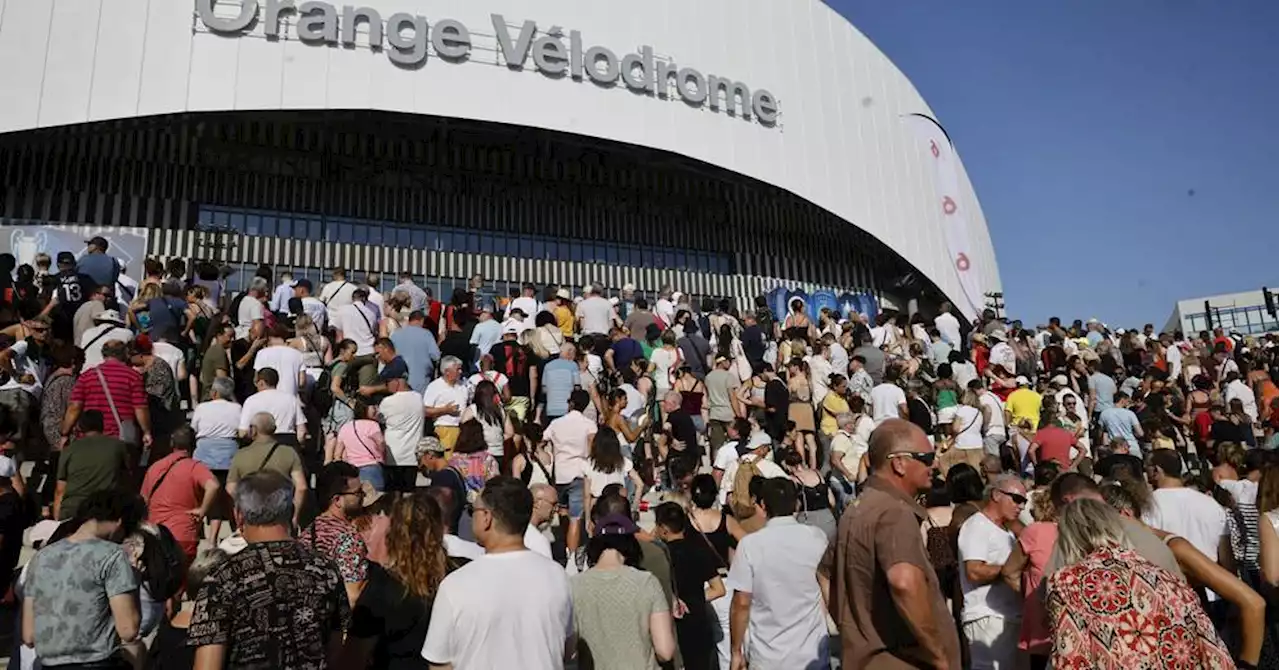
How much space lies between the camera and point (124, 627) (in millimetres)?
3836

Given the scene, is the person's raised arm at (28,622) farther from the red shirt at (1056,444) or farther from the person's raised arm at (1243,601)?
the red shirt at (1056,444)

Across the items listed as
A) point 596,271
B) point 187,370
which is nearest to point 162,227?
point 596,271

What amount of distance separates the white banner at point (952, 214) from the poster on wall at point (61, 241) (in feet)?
73.7

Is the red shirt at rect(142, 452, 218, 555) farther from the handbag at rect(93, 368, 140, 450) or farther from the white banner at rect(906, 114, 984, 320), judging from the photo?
the white banner at rect(906, 114, 984, 320)

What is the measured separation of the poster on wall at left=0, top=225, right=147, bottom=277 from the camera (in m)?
17.6

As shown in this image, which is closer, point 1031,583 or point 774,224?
point 1031,583

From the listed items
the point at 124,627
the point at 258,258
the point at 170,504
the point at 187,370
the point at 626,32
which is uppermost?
the point at 626,32

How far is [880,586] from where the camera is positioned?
3270mm

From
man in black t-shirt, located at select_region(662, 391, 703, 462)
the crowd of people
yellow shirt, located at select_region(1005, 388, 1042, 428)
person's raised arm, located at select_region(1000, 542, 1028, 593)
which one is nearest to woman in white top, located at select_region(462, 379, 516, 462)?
the crowd of people

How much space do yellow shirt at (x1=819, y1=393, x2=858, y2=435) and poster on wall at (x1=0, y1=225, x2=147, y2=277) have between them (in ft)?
45.2

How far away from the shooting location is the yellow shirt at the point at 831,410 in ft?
35.6

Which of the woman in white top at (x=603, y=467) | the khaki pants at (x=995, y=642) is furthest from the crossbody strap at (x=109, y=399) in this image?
the khaki pants at (x=995, y=642)

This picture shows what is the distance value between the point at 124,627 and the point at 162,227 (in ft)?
62.3

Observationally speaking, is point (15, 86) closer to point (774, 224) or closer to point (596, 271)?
point (596, 271)
